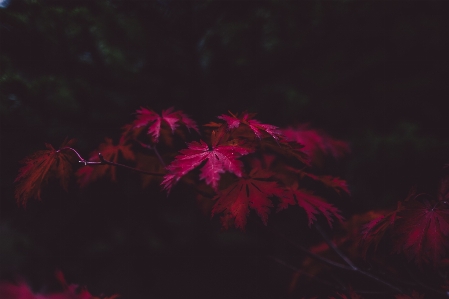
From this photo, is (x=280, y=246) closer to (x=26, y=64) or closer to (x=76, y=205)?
(x=76, y=205)

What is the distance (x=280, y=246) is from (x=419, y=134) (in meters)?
1.14

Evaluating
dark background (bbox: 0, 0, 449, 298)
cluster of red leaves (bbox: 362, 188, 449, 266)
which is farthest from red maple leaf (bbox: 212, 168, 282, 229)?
dark background (bbox: 0, 0, 449, 298)

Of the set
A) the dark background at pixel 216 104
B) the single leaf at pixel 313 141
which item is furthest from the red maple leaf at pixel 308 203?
the dark background at pixel 216 104

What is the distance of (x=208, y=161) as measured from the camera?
2.58 feet

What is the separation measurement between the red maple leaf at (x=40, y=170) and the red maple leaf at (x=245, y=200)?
1.61 ft

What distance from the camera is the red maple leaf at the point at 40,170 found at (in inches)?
34.9

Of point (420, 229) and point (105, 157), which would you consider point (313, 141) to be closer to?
point (420, 229)

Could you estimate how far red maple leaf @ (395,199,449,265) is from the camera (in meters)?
0.76

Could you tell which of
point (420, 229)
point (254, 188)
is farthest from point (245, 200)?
point (420, 229)

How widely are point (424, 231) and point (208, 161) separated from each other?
0.57 m

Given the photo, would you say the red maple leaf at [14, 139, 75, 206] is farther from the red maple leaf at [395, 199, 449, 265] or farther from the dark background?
the red maple leaf at [395, 199, 449, 265]

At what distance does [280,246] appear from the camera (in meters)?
2.14

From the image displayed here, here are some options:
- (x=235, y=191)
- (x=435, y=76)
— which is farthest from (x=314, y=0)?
(x=235, y=191)

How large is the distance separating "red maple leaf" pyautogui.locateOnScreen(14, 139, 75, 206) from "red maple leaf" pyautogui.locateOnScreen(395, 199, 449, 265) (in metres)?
0.97
